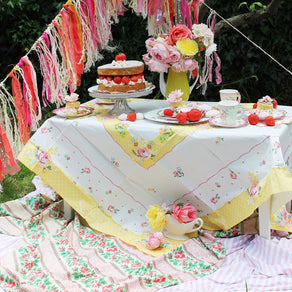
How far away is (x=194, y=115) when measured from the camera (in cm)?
207

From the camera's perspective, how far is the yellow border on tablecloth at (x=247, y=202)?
1.79 m

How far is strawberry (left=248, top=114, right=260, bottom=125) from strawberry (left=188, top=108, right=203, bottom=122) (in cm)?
23

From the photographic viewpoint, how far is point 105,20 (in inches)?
89.4

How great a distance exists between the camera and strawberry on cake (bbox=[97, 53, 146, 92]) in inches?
88.3

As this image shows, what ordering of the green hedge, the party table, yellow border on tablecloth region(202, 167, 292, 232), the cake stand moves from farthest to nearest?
the green hedge, the cake stand, the party table, yellow border on tablecloth region(202, 167, 292, 232)

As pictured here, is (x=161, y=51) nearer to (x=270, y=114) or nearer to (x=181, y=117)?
(x=181, y=117)

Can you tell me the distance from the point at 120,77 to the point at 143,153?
0.42 m

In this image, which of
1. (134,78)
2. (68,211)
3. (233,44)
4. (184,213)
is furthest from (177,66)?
(233,44)

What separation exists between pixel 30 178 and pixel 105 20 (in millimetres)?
1314

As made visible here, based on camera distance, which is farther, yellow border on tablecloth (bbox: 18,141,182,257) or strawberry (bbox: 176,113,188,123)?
yellow border on tablecloth (bbox: 18,141,182,257)

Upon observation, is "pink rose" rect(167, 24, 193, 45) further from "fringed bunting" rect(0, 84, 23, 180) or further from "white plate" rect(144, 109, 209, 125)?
"fringed bunting" rect(0, 84, 23, 180)

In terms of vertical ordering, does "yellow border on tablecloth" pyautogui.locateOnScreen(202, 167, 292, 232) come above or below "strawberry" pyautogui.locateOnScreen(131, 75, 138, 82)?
below

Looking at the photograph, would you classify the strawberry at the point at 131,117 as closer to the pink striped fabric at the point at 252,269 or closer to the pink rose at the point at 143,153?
the pink rose at the point at 143,153

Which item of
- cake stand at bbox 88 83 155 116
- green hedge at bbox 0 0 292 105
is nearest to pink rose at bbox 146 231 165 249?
cake stand at bbox 88 83 155 116
